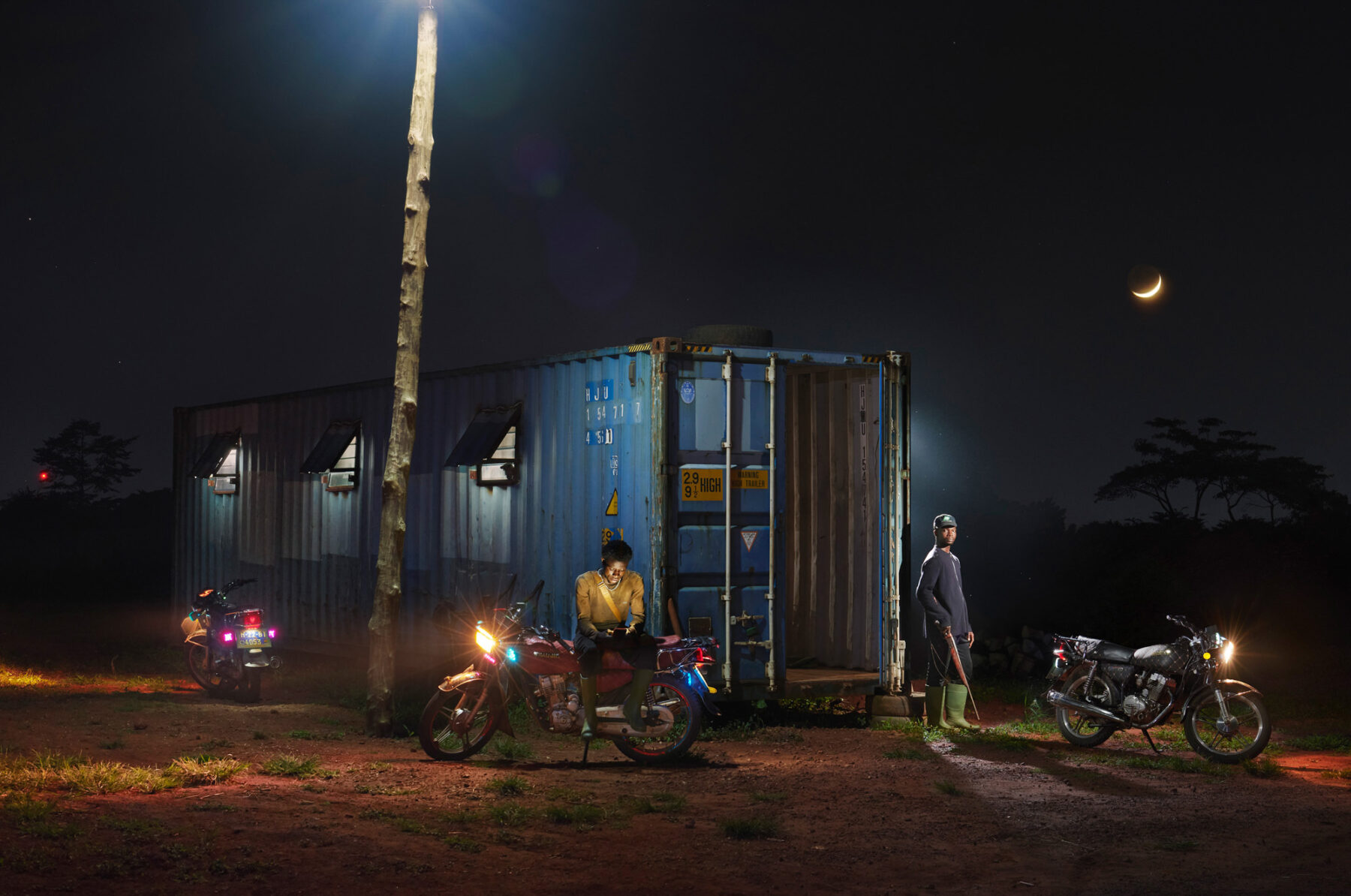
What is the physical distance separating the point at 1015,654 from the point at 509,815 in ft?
37.8

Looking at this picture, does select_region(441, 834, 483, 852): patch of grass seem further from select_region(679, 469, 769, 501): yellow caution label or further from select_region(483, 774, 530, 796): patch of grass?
select_region(679, 469, 769, 501): yellow caution label

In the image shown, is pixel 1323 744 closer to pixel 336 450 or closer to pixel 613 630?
pixel 613 630

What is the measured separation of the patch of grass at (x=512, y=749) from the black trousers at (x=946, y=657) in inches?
128

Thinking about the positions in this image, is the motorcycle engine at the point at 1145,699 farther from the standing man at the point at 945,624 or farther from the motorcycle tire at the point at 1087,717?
the standing man at the point at 945,624

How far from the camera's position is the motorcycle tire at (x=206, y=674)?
1248cm

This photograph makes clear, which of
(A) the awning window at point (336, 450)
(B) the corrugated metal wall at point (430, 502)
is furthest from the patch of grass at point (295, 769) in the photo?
(A) the awning window at point (336, 450)

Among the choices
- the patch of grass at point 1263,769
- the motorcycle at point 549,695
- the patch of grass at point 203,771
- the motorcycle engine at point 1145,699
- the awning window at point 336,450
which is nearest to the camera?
the patch of grass at point 203,771

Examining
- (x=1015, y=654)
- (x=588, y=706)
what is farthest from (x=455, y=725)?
(x=1015, y=654)

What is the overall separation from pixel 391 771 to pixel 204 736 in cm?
212

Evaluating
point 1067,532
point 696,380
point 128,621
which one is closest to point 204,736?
point 696,380

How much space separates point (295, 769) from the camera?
26.2 ft

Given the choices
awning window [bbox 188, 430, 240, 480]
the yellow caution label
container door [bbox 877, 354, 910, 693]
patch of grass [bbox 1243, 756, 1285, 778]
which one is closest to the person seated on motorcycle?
the yellow caution label

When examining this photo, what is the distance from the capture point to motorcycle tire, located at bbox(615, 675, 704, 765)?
29.3 ft

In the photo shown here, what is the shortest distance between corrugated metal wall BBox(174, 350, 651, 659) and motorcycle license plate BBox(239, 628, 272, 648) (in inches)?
70.9
